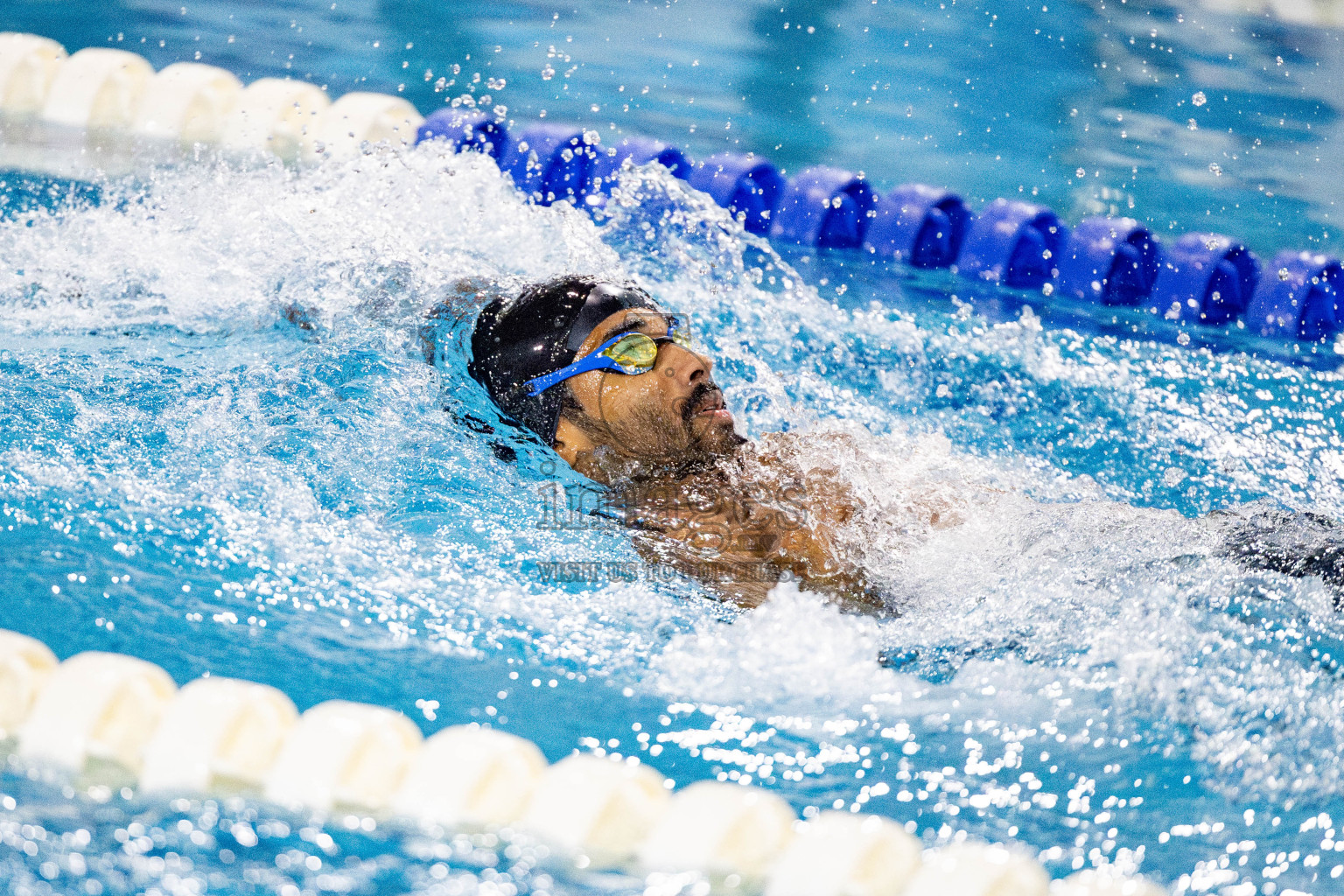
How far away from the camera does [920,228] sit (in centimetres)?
464

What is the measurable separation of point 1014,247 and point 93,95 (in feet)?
12.5

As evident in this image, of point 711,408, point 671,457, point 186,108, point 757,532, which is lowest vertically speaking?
point 757,532

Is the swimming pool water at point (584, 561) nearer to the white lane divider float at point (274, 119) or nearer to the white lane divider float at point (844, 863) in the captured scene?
the white lane divider float at point (844, 863)

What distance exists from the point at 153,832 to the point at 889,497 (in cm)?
149

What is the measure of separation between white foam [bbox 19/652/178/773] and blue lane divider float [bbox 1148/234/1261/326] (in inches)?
142

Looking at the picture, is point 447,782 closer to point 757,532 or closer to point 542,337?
point 757,532

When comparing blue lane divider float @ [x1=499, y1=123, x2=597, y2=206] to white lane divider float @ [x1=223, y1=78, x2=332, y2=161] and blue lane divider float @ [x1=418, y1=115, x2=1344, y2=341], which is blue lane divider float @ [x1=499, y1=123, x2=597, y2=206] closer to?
blue lane divider float @ [x1=418, y1=115, x2=1344, y2=341]

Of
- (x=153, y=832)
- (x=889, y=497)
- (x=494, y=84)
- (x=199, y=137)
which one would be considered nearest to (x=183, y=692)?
(x=153, y=832)

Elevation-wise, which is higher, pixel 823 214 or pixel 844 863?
pixel 823 214

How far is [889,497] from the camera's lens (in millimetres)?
2521

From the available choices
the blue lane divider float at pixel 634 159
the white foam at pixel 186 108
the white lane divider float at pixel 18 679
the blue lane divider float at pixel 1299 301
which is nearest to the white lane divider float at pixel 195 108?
the white foam at pixel 186 108

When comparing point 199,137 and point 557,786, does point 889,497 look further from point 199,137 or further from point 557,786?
point 199,137

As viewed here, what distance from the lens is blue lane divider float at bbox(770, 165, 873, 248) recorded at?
4707 mm

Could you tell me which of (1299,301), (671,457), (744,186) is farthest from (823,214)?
(671,457)
